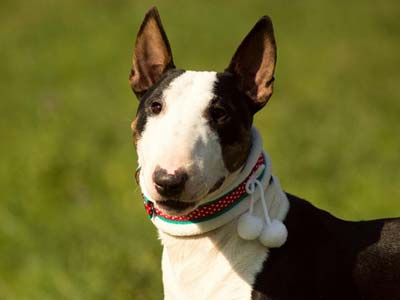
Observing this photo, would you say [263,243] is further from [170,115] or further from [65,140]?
[65,140]

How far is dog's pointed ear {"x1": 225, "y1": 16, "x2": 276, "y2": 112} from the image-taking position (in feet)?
14.2

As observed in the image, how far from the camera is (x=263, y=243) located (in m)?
4.00

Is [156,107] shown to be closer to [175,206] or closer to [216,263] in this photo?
[175,206]

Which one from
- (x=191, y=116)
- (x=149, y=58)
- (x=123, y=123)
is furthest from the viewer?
(x=123, y=123)

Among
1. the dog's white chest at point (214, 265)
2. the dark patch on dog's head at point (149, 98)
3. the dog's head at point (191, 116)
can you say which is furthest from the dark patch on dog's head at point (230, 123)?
the dog's white chest at point (214, 265)

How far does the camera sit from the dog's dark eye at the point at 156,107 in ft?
13.2

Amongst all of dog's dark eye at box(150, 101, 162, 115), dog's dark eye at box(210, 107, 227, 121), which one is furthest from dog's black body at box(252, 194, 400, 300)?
dog's dark eye at box(150, 101, 162, 115)

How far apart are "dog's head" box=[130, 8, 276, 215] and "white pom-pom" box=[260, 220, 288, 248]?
0.27m

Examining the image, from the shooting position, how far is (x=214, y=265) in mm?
4074

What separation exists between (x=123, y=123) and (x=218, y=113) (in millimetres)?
7141

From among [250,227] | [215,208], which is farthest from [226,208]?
[250,227]

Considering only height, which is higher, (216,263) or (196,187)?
(196,187)

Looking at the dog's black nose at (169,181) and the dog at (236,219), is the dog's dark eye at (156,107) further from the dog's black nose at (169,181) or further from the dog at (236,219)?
the dog's black nose at (169,181)

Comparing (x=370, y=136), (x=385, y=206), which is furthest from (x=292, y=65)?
(x=385, y=206)
